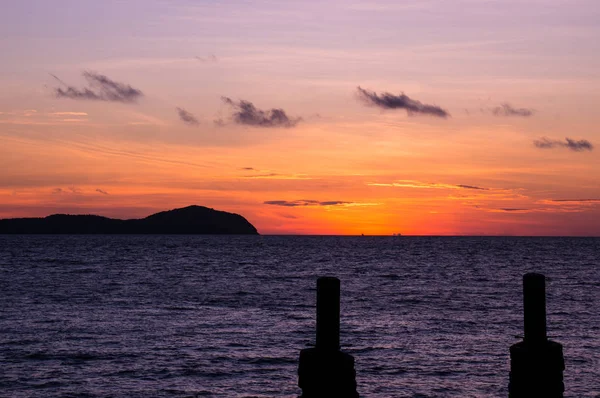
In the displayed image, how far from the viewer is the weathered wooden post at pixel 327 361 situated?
22.9 ft

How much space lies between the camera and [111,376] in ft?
85.1

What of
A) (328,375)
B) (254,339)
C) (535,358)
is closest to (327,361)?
(328,375)

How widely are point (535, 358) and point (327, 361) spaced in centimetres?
224

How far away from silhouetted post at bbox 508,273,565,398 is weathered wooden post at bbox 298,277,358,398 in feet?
6.02

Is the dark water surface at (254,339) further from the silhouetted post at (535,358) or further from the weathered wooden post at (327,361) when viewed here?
the weathered wooden post at (327,361)

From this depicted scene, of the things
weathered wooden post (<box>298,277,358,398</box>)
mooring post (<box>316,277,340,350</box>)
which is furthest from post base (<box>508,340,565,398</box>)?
mooring post (<box>316,277,340,350</box>)

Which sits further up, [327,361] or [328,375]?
[327,361]

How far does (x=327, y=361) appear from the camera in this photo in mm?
7027

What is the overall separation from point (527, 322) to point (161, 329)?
3183 centimetres

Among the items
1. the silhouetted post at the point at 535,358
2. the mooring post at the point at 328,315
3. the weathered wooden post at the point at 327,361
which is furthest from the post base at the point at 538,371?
the mooring post at the point at 328,315

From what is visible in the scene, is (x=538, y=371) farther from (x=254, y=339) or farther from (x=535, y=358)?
(x=254, y=339)

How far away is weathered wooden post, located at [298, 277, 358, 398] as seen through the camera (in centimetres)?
698

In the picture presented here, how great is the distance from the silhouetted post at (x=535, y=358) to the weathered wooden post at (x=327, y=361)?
1836 mm

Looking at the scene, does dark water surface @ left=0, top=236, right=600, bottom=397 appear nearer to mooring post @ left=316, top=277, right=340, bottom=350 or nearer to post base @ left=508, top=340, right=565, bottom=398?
post base @ left=508, top=340, right=565, bottom=398
